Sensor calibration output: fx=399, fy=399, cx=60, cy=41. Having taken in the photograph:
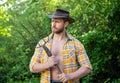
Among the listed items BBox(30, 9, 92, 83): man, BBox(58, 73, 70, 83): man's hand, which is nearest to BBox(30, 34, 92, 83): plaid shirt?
BBox(30, 9, 92, 83): man

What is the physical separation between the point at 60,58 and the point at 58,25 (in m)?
0.39

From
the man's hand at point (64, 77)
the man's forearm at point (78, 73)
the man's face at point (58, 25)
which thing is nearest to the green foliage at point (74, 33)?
the man's face at point (58, 25)

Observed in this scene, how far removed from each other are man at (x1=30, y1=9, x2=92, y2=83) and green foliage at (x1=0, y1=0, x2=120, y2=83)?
2.90m

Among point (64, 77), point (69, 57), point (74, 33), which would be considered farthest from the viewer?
point (74, 33)

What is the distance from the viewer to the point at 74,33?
10156mm

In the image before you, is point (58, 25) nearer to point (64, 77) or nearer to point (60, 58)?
point (60, 58)

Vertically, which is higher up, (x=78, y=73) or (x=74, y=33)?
(x=74, y=33)

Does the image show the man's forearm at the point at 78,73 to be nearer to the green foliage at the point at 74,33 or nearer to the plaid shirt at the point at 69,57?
the plaid shirt at the point at 69,57

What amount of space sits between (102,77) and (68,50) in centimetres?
521

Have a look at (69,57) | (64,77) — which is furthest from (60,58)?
(64,77)

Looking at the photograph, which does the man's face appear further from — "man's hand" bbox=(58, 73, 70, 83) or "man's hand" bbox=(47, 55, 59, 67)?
"man's hand" bbox=(58, 73, 70, 83)

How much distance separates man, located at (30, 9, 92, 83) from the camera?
4.57 meters

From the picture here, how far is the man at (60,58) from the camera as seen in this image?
4.57 meters

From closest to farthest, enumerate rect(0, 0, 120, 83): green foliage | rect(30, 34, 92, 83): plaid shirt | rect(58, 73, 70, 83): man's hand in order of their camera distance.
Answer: rect(58, 73, 70, 83): man's hand < rect(30, 34, 92, 83): plaid shirt < rect(0, 0, 120, 83): green foliage
